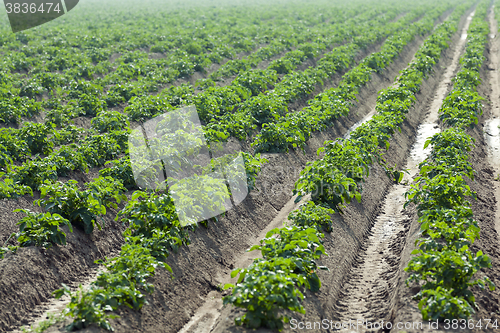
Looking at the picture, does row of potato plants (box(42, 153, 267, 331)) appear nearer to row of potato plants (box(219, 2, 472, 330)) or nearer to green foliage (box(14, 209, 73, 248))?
green foliage (box(14, 209, 73, 248))

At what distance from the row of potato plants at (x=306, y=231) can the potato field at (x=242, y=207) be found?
0.12 feet

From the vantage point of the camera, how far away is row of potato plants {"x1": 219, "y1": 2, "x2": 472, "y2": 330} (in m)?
5.12

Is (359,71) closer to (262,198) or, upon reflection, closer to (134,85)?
(134,85)

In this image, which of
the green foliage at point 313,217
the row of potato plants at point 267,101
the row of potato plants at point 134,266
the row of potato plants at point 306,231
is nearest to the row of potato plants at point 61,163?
the row of potato plants at point 134,266

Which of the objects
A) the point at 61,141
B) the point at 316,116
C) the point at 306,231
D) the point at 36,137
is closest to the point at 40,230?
the point at 306,231

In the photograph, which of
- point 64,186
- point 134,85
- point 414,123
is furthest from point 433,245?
point 134,85

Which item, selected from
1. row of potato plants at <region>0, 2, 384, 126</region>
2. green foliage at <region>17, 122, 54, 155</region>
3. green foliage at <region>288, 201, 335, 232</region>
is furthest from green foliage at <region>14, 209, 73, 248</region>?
row of potato plants at <region>0, 2, 384, 126</region>

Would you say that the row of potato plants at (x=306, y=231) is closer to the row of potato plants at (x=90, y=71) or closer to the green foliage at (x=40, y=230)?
the green foliage at (x=40, y=230)

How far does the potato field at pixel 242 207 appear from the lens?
5.59 metres

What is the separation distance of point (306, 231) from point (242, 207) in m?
2.66

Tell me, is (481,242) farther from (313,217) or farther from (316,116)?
(316,116)

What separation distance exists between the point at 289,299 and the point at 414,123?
37.7ft

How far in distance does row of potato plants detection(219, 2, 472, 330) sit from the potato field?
0.12 ft

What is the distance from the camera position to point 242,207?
29.4ft
